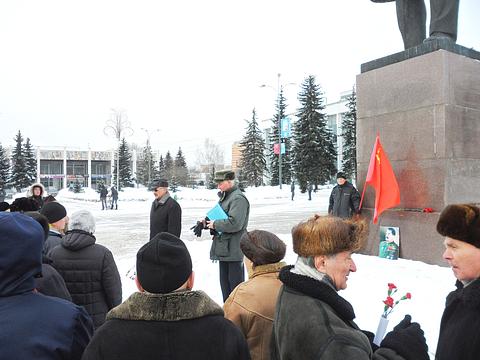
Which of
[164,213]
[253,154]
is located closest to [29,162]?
[253,154]

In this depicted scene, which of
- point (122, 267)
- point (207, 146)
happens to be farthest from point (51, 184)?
point (122, 267)

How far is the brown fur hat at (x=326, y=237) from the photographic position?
1.97 m

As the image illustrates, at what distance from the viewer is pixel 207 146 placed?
88.7 m

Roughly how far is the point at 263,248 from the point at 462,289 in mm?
1236

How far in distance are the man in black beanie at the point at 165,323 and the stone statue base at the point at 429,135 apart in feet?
20.0

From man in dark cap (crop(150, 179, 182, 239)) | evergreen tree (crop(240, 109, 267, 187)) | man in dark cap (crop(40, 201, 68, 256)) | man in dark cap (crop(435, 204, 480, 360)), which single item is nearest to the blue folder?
man in dark cap (crop(150, 179, 182, 239))

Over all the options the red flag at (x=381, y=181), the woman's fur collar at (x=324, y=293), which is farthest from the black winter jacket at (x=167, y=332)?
the red flag at (x=381, y=181)

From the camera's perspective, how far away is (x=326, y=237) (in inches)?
78.1

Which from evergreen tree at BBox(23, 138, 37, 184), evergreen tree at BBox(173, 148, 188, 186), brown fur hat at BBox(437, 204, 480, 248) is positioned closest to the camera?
brown fur hat at BBox(437, 204, 480, 248)

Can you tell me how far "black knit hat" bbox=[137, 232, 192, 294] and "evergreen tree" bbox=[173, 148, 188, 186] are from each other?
215 feet

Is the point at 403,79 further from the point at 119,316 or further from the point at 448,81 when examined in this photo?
the point at 119,316

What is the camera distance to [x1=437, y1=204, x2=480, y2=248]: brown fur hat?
7.40 ft

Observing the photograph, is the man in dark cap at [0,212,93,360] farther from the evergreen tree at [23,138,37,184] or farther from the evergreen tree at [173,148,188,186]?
the evergreen tree at [23,138,37,184]

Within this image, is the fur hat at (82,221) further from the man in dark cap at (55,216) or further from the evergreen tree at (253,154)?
the evergreen tree at (253,154)
